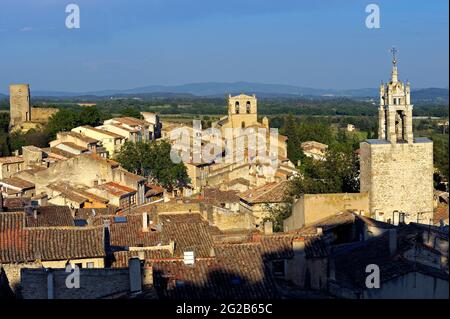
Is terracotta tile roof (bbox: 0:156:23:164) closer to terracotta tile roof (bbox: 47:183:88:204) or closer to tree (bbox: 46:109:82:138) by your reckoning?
terracotta tile roof (bbox: 47:183:88:204)

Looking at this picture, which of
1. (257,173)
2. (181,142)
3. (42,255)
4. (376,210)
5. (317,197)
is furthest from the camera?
(181,142)

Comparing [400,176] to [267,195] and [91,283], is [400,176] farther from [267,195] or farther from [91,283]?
[91,283]

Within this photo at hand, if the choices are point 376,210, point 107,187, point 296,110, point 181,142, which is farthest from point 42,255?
point 296,110

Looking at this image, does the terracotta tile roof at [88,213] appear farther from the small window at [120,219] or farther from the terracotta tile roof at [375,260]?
the terracotta tile roof at [375,260]

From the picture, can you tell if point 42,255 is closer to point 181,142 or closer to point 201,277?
point 201,277

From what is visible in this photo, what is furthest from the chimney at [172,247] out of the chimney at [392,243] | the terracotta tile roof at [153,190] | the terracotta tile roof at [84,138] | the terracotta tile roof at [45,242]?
the terracotta tile roof at [84,138]

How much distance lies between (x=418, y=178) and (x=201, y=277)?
15.0 metres

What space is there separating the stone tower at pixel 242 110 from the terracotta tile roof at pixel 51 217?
4814cm

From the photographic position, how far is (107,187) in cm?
4738

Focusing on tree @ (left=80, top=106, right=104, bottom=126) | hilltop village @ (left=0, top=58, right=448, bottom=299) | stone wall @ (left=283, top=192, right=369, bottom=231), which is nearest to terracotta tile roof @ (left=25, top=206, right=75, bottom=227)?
hilltop village @ (left=0, top=58, right=448, bottom=299)

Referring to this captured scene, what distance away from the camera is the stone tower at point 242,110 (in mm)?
76812

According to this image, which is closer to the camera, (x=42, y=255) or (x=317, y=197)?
(x=42, y=255)

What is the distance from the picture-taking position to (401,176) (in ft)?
102
